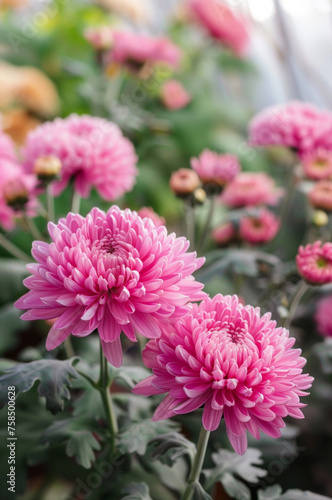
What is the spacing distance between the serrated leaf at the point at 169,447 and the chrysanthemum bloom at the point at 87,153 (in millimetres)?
303

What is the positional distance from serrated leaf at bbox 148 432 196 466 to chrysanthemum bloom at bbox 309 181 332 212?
365 millimetres

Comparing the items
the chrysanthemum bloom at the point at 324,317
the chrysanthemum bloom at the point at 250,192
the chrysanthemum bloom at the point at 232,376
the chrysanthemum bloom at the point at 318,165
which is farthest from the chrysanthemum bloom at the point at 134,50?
the chrysanthemum bloom at the point at 232,376

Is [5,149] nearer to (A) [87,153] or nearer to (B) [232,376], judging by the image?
(A) [87,153]

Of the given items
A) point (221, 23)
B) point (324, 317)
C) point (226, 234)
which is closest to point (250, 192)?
point (226, 234)

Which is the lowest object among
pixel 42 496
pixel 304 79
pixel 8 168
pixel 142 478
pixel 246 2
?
pixel 42 496

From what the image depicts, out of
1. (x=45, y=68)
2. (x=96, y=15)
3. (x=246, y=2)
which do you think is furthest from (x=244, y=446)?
(x=246, y=2)

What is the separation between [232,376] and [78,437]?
178 mm

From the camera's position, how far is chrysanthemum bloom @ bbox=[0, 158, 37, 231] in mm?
626

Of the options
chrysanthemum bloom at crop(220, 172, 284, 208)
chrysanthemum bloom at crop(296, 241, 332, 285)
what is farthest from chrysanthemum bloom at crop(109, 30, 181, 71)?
chrysanthemum bloom at crop(296, 241, 332, 285)

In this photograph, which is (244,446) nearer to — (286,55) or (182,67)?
(182,67)

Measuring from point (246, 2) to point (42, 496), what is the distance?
158 centimetres

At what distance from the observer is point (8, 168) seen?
704 millimetres

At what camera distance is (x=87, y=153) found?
62 cm

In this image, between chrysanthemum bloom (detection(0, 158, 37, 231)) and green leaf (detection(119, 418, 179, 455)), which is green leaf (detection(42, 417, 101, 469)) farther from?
chrysanthemum bloom (detection(0, 158, 37, 231))
